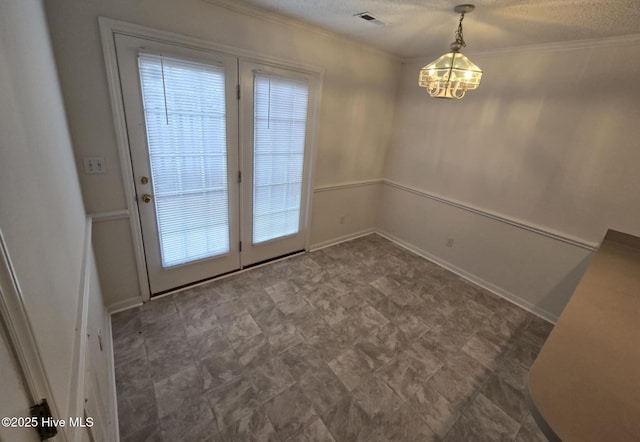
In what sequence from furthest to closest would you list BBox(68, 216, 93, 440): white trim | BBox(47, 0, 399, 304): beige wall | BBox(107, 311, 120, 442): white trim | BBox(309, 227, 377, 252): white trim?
BBox(309, 227, 377, 252): white trim, BBox(47, 0, 399, 304): beige wall, BBox(107, 311, 120, 442): white trim, BBox(68, 216, 93, 440): white trim

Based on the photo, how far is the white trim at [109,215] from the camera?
6.53 feet

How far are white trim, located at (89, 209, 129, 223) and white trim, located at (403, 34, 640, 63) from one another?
11.8 feet

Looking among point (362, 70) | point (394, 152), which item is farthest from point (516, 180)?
point (362, 70)

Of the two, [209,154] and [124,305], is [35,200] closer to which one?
[209,154]

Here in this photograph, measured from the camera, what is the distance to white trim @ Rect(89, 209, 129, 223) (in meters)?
1.99

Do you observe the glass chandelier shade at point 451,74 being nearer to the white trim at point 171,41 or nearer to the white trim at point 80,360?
the white trim at point 171,41

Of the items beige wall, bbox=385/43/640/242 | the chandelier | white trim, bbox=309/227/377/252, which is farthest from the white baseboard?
beige wall, bbox=385/43/640/242

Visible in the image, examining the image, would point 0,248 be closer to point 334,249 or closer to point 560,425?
point 560,425

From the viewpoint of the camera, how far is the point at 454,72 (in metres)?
1.68

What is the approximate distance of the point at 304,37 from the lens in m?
2.56

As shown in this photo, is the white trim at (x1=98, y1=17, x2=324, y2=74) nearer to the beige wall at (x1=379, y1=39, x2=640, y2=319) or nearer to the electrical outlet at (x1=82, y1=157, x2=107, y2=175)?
the electrical outlet at (x1=82, y1=157, x2=107, y2=175)

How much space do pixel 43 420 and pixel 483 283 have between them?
3.49 meters

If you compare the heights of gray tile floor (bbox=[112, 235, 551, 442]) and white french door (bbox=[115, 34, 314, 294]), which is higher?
white french door (bbox=[115, 34, 314, 294])

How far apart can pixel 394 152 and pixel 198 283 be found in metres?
2.99
